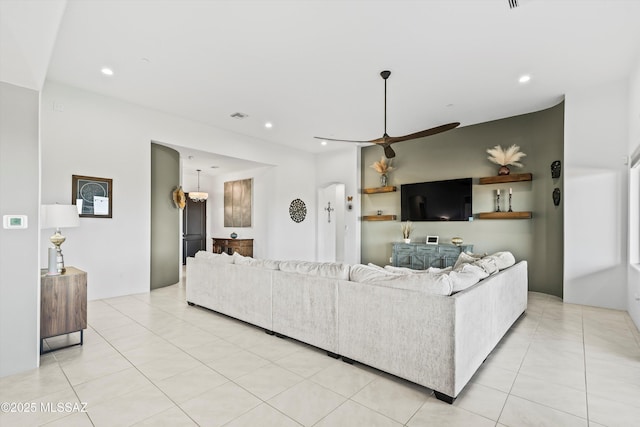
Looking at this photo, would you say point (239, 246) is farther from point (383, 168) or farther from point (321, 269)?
point (321, 269)

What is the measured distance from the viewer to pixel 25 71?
7.51 ft

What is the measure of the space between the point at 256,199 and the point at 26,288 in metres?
5.74

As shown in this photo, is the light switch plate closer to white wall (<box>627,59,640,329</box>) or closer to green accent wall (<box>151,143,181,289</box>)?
green accent wall (<box>151,143,181,289</box>)

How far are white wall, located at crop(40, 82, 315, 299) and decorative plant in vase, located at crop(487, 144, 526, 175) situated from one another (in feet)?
17.1

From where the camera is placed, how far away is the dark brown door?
938cm

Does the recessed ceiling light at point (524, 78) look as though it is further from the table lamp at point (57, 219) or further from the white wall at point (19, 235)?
the table lamp at point (57, 219)

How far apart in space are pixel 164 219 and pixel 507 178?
6.15 m

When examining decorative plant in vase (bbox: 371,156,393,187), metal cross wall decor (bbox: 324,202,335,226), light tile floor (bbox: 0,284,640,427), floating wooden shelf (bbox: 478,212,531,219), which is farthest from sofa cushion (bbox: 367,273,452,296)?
metal cross wall decor (bbox: 324,202,335,226)

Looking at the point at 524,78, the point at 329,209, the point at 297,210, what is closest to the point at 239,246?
the point at 297,210

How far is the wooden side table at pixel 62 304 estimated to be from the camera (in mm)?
2838

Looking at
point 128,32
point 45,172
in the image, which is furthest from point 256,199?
point 128,32

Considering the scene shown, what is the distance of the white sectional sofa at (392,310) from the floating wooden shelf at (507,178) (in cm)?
236

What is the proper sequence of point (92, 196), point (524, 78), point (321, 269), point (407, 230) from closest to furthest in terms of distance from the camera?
1. point (321, 269)
2. point (524, 78)
3. point (92, 196)
4. point (407, 230)

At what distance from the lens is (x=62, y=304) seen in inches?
115
